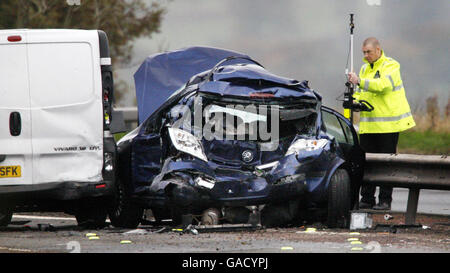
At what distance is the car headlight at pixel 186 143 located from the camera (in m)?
10.7

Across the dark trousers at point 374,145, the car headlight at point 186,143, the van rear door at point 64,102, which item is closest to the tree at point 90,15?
the dark trousers at point 374,145

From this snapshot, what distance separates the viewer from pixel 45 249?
30.3ft

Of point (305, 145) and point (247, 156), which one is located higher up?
point (305, 145)

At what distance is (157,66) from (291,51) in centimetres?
681

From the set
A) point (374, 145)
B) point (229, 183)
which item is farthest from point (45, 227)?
point (374, 145)

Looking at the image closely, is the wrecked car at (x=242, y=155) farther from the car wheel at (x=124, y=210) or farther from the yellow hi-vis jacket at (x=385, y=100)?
the yellow hi-vis jacket at (x=385, y=100)

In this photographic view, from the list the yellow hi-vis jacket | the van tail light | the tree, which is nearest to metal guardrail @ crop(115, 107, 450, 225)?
the yellow hi-vis jacket

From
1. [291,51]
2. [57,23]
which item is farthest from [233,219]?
[57,23]

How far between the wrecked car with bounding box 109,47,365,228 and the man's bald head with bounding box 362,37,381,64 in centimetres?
179

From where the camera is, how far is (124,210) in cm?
1190

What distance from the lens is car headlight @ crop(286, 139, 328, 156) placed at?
10781 mm

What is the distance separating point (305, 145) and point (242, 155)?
630 mm

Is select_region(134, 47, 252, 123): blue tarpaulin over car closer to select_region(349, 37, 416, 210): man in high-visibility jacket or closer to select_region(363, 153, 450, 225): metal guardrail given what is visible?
select_region(349, 37, 416, 210): man in high-visibility jacket

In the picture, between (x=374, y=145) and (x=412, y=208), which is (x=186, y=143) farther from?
(x=374, y=145)
